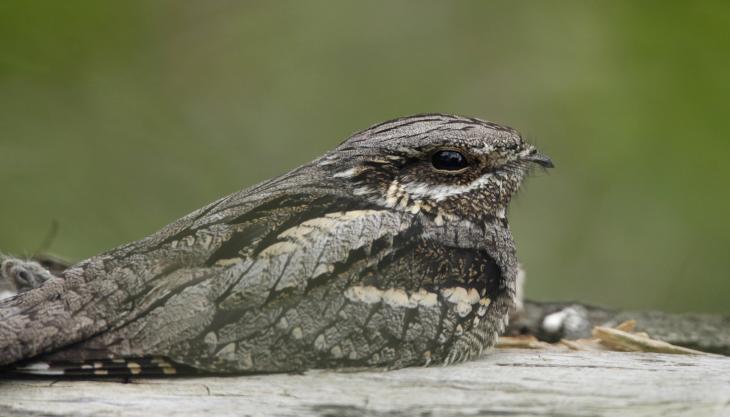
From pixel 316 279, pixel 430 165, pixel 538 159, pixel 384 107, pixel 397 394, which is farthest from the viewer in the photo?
pixel 384 107

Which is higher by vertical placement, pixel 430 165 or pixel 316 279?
pixel 430 165

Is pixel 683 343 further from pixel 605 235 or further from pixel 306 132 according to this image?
pixel 306 132

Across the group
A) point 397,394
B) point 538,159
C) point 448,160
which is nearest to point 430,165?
point 448,160

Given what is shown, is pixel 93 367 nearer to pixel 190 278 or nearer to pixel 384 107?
pixel 190 278

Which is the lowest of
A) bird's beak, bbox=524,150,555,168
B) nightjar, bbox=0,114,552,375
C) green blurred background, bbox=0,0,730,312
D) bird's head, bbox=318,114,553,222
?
nightjar, bbox=0,114,552,375

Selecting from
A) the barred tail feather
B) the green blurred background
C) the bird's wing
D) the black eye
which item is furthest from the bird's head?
the green blurred background

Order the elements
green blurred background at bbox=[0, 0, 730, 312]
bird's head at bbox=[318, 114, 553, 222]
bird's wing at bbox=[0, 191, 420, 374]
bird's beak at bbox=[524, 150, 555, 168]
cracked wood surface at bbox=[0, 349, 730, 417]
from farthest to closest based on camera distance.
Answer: green blurred background at bbox=[0, 0, 730, 312], bird's beak at bbox=[524, 150, 555, 168], bird's head at bbox=[318, 114, 553, 222], bird's wing at bbox=[0, 191, 420, 374], cracked wood surface at bbox=[0, 349, 730, 417]

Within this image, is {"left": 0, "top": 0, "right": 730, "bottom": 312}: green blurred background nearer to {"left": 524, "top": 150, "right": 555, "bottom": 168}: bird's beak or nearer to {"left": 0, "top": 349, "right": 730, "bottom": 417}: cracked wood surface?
{"left": 524, "top": 150, "right": 555, "bottom": 168}: bird's beak

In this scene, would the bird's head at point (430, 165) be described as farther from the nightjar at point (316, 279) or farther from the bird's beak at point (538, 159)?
the bird's beak at point (538, 159)
